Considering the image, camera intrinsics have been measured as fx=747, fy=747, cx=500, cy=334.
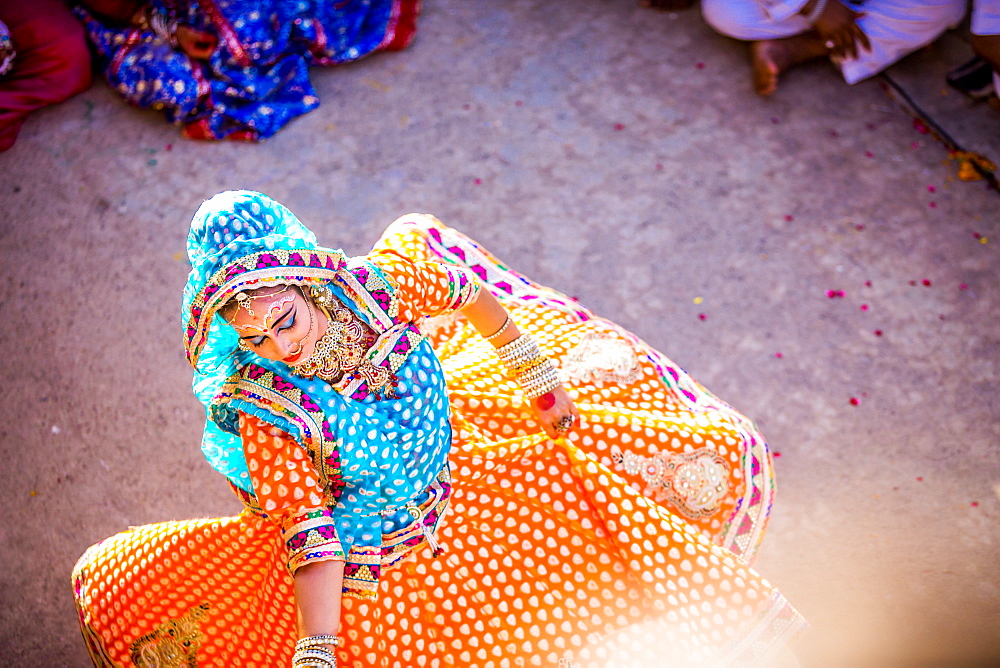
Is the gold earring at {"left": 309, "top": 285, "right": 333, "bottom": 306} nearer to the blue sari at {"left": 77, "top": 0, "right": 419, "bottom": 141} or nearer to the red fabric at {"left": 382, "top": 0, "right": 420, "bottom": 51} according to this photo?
the blue sari at {"left": 77, "top": 0, "right": 419, "bottom": 141}

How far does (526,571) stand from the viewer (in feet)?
5.57

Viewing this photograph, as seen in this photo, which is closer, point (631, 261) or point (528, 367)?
point (528, 367)

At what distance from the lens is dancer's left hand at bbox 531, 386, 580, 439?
181cm

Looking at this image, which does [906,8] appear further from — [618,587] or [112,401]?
[112,401]

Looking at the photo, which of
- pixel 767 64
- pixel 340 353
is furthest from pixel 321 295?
pixel 767 64

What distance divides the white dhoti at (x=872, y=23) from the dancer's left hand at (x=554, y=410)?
2.36 metres

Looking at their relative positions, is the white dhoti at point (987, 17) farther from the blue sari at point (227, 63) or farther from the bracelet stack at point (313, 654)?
the bracelet stack at point (313, 654)

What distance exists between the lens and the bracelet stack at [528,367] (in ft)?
5.94

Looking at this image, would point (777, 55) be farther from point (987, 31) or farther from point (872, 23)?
point (987, 31)

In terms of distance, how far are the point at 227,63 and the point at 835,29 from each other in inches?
107

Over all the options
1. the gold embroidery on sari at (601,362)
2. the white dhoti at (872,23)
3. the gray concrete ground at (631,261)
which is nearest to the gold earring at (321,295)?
the gold embroidery on sari at (601,362)

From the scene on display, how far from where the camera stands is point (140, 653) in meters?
1.73

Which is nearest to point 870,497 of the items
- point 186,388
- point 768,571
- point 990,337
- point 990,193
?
point 768,571

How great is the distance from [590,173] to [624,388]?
1450 mm
